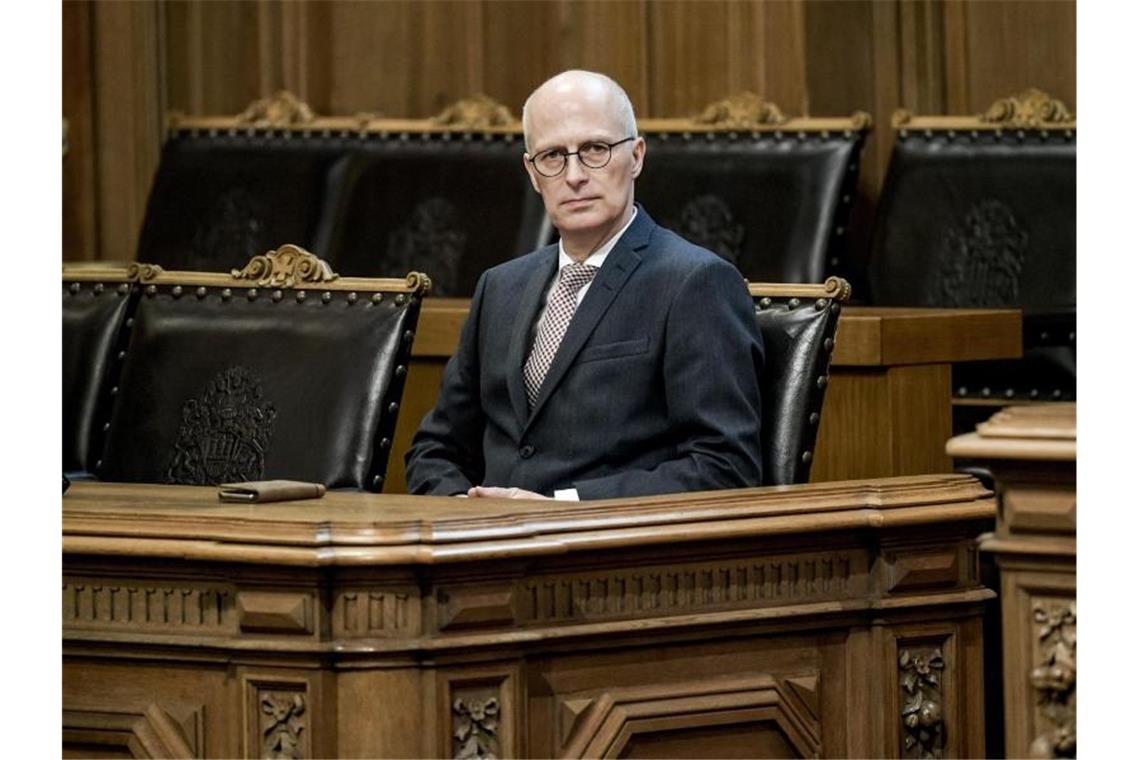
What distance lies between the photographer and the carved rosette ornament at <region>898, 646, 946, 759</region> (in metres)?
3.22

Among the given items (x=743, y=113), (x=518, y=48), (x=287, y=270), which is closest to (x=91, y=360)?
(x=287, y=270)

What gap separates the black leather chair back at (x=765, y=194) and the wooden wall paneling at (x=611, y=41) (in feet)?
1.98

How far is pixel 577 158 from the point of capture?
361cm

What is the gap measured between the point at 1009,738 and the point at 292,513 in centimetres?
112

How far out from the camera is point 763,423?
364cm

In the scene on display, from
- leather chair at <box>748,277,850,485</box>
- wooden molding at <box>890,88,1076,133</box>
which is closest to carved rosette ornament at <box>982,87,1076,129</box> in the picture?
wooden molding at <box>890,88,1076,133</box>

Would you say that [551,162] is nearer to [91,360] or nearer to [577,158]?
[577,158]

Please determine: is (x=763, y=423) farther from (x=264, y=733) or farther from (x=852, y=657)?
(x=264, y=733)

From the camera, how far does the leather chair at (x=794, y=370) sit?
3.60 m

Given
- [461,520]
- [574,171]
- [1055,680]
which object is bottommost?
[1055,680]

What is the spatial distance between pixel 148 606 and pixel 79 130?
4362mm

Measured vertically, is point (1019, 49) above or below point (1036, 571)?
above

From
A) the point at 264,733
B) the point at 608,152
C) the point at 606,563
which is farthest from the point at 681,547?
the point at 608,152

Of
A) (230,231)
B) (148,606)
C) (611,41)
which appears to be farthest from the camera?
(611,41)
